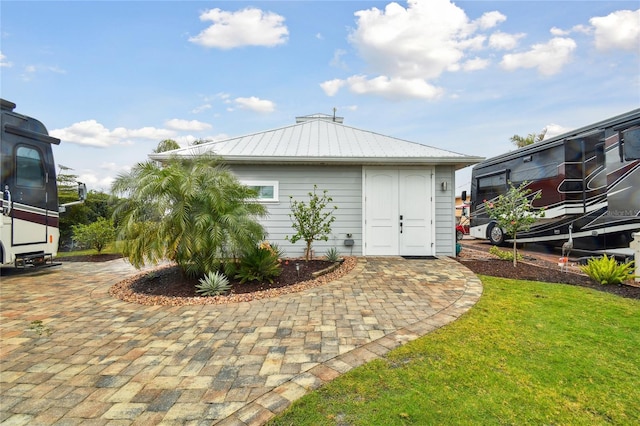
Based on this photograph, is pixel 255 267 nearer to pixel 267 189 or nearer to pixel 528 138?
pixel 267 189

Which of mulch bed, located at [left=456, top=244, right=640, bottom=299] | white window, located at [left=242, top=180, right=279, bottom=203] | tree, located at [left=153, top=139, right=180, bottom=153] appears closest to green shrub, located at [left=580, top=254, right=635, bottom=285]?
mulch bed, located at [left=456, top=244, right=640, bottom=299]

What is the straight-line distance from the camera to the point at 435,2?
26.1 feet

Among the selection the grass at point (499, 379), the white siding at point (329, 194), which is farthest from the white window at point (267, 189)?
the grass at point (499, 379)

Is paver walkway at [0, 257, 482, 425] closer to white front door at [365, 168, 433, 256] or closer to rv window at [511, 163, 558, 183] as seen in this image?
white front door at [365, 168, 433, 256]

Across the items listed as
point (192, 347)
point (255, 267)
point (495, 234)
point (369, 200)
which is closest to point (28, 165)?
point (255, 267)

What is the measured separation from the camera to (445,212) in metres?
8.31

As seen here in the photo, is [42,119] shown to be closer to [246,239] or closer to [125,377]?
[246,239]

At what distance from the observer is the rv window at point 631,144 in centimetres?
643

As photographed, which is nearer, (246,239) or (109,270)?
(246,239)

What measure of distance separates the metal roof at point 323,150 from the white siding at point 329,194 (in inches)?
15.9

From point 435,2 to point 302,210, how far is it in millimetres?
6720

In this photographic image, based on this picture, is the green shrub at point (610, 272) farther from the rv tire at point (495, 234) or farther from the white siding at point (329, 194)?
the rv tire at point (495, 234)

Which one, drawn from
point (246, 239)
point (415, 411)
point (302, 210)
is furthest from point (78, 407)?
point (302, 210)

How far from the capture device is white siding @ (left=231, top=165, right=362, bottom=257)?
8.23 metres
